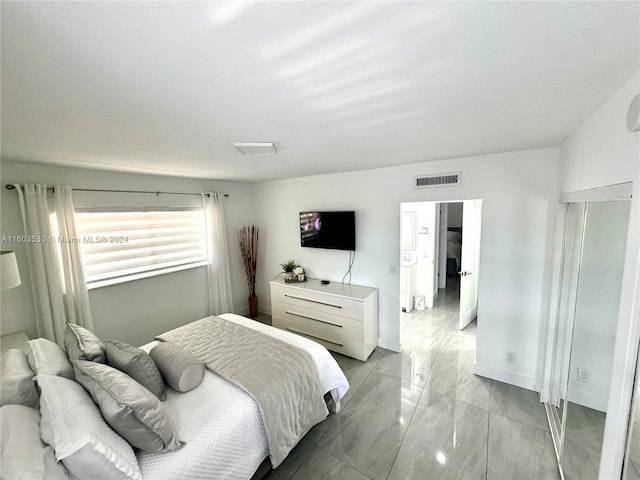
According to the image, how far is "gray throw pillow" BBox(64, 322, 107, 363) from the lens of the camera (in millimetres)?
1592

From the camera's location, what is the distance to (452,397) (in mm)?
2486

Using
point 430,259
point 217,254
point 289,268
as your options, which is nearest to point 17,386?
point 217,254

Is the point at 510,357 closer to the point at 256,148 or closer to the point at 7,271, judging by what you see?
the point at 256,148

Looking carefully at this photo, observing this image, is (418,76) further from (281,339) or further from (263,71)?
(281,339)

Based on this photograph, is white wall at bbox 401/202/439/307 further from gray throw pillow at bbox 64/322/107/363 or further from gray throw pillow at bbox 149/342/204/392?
gray throw pillow at bbox 64/322/107/363

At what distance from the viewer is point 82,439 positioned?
107 centimetres

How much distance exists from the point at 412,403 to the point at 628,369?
1774 millimetres

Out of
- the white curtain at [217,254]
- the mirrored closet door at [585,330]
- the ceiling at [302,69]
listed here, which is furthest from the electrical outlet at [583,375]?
the white curtain at [217,254]

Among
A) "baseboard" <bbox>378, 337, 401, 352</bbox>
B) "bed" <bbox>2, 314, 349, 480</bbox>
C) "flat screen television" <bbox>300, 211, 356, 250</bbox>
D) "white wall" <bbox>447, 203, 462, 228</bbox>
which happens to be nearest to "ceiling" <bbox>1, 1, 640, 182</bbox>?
"bed" <bbox>2, 314, 349, 480</bbox>

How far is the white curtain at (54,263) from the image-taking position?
2.45m

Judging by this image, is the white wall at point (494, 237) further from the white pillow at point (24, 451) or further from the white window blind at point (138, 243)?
the white pillow at point (24, 451)

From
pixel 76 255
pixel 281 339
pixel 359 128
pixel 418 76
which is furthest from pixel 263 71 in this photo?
pixel 76 255

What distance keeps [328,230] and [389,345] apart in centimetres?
170

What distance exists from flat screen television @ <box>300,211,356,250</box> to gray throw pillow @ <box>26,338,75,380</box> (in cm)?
270
